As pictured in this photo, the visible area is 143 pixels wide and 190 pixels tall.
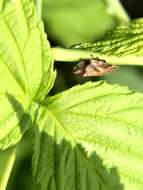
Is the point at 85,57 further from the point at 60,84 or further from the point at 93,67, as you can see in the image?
the point at 60,84

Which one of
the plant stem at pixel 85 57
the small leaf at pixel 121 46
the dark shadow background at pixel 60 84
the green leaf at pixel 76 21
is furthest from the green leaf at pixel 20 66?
the green leaf at pixel 76 21

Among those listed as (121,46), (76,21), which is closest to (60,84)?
(76,21)

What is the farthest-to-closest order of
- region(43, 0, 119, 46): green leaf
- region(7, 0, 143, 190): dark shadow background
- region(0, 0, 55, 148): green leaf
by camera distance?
region(43, 0, 119, 46): green leaf, region(7, 0, 143, 190): dark shadow background, region(0, 0, 55, 148): green leaf

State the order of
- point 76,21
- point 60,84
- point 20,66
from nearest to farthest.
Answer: point 20,66 < point 60,84 < point 76,21

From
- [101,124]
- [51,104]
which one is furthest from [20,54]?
[101,124]

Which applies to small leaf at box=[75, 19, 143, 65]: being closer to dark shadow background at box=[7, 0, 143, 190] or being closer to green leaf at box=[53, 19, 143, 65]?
green leaf at box=[53, 19, 143, 65]

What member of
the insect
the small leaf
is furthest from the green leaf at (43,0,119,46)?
the insect
